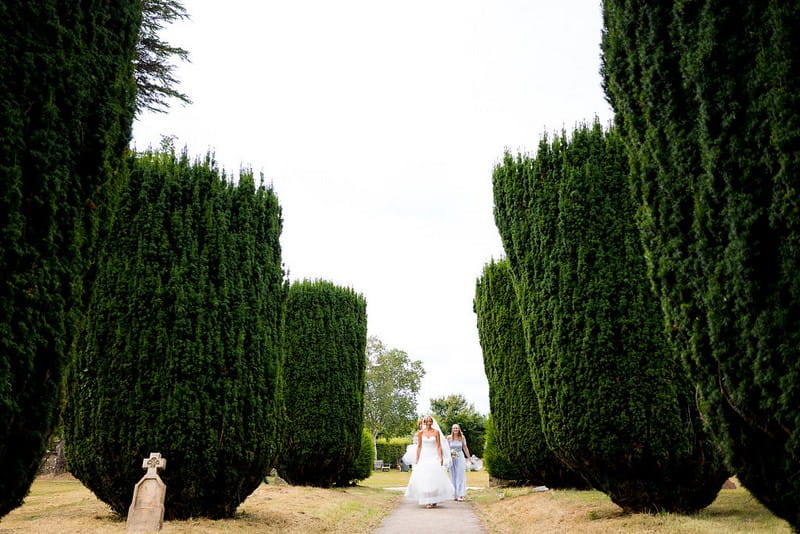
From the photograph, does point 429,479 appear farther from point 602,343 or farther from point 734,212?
point 734,212

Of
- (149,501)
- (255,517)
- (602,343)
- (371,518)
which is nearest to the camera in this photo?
(149,501)

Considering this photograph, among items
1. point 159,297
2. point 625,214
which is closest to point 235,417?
point 159,297

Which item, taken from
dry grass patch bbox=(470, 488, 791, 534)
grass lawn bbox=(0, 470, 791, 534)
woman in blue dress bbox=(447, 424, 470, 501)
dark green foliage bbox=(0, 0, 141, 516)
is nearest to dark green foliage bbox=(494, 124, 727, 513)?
dry grass patch bbox=(470, 488, 791, 534)

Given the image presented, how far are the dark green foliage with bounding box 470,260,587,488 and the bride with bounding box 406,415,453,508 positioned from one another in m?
1.74

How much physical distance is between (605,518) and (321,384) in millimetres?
8537

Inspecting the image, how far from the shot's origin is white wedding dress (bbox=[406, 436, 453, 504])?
11.5 metres

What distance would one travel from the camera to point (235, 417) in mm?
7129

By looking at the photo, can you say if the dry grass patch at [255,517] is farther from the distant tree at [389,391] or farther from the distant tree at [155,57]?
the distant tree at [389,391]

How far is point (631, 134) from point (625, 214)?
3882mm

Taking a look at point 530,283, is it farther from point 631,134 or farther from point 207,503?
point 207,503

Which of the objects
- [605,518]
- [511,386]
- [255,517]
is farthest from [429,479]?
[605,518]

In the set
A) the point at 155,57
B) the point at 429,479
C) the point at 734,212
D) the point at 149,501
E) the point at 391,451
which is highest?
the point at 155,57

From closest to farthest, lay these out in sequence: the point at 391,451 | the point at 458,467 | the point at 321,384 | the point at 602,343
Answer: the point at 602,343 < the point at 458,467 < the point at 321,384 < the point at 391,451

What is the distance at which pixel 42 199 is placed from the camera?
135 inches
